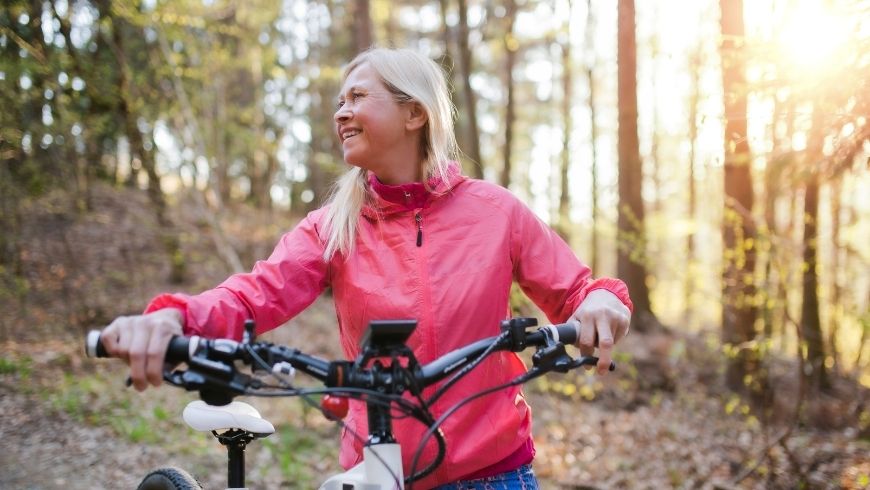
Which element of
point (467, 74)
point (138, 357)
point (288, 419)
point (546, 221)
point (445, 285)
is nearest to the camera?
point (138, 357)

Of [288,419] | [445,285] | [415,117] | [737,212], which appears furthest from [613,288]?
[288,419]

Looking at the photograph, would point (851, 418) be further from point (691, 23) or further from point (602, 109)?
point (602, 109)

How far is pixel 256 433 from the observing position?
234cm

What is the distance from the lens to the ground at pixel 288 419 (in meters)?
6.48

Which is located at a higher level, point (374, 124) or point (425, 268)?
point (374, 124)

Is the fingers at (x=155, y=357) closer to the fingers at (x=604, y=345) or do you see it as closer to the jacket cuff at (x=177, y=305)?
the jacket cuff at (x=177, y=305)

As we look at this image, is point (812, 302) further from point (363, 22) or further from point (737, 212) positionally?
point (363, 22)

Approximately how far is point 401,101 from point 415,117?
91 millimetres

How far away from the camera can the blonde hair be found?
2.39 metres

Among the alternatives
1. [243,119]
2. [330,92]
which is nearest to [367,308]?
[243,119]

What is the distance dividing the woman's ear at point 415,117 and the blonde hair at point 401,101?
0.06ft

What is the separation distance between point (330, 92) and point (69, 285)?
36.3 feet

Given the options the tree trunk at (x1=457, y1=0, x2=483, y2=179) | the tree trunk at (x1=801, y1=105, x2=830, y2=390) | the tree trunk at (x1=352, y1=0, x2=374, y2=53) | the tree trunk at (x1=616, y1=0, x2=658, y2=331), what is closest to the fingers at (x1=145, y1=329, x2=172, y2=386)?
the tree trunk at (x1=801, y1=105, x2=830, y2=390)

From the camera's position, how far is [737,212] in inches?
271
